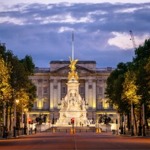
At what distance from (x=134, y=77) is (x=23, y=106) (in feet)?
102

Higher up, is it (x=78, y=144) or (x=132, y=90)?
(x=132, y=90)

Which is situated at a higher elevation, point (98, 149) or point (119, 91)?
point (119, 91)

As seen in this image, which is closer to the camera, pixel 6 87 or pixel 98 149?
pixel 98 149

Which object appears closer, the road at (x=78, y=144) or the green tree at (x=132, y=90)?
the road at (x=78, y=144)

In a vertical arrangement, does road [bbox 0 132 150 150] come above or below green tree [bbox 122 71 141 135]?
below

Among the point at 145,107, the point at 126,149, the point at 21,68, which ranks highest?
the point at 21,68

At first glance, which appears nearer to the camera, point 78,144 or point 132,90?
point 78,144

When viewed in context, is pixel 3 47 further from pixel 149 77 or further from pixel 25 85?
pixel 149 77

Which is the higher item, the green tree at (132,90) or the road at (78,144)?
the green tree at (132,90)

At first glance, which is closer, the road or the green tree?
the road

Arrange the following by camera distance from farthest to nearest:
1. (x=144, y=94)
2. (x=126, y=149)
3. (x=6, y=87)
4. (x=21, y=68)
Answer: (x=21, y=68) < (x=144, y=94) < (x=6, y=87) < (x=126, y=149)

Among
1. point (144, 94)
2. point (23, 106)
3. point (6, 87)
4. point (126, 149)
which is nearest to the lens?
point (126, 149)

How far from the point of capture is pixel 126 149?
181ft

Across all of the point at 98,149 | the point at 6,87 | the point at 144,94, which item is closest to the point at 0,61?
the point at 6,87
